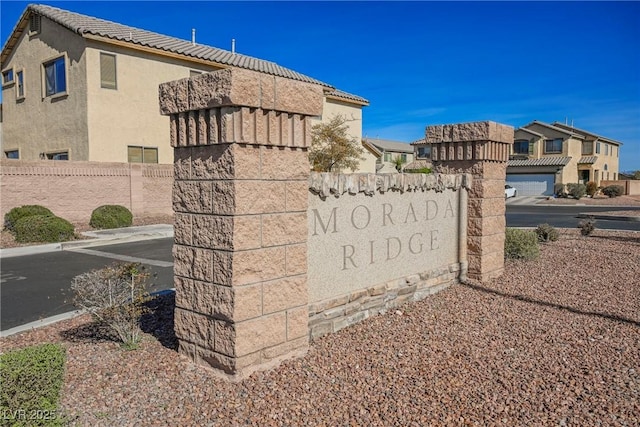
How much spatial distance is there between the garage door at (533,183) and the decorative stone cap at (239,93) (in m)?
50.1

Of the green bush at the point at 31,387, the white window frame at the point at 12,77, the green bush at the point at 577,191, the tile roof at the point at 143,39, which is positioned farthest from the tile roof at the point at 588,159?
the green bush at the point at 31,387

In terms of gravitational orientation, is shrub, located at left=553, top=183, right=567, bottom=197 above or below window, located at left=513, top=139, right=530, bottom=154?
below

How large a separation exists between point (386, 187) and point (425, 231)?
1227 mm

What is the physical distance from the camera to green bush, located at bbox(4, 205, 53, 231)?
49.6 ft

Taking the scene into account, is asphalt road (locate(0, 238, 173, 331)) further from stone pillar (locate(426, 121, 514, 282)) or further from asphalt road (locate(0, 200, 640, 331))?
stone pillar (locate(426, 121, 514, 282))

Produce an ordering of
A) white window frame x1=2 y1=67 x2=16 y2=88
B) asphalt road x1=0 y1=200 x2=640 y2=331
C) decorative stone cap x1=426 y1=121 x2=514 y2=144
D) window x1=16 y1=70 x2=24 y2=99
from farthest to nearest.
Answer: white window frame x1=2 y1=67 x2=16 y2=88 → window x1=16 y1=70 x2=24 y2=99 → decorative stone cap x1=426 y1=121 x2=514 y2=144 → asphalt road x1=0 y1=200 x2=640 y2=331

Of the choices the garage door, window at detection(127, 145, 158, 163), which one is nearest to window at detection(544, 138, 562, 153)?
the garage door

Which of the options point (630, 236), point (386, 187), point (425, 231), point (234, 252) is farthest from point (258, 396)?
point (630, 236)

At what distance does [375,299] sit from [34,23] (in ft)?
74.7

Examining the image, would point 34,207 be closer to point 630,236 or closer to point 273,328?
point 273,328

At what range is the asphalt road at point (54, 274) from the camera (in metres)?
7.09

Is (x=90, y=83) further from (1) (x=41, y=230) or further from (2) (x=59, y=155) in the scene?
(1) (x=41, y=230)

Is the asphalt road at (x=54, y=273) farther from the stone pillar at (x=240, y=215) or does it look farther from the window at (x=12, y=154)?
the window at (x=12, y=154)

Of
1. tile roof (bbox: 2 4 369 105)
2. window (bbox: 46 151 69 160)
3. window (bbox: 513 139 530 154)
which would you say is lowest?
window (bbox: 46 151 69 160)
